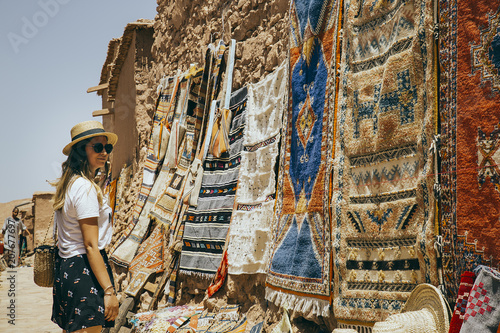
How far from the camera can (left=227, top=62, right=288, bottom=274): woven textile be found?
13.6 feet

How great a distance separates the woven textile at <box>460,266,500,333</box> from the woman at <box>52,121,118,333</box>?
1.74m

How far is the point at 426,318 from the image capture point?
7.47 ft

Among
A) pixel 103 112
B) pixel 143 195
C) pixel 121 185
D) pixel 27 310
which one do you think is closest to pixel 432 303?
pixel 143 195

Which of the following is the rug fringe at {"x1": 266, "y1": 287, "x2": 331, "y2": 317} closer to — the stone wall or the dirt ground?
the stone wall

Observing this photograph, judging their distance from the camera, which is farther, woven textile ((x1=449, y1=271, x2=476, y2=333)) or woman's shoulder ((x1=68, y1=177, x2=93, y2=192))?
woman's shoulder ((x1=68, y1=177, x2=93, y2=192))

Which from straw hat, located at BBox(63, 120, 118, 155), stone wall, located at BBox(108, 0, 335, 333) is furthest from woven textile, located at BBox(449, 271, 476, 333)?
straw hat, located at BBox(63, 120, 118, 155)

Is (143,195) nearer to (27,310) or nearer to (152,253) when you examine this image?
(152,253)

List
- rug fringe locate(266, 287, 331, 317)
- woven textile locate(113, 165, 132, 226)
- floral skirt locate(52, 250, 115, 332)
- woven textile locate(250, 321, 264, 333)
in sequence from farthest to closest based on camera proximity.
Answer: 1. woven textile locate(113, 165, 132, 226)
2. woven textile locate(250, 321, 264, 333)
3. rug fringe locate(266, 287, 331, 317)
4. floral skirt locate(52, 250, 115, 332)

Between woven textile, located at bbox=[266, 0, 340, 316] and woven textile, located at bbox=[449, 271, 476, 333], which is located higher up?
woven textile, located at bbox=[266, 0, 340, 316]

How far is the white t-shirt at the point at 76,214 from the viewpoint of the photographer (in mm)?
2604

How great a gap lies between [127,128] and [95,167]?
703cm

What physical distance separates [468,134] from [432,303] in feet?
2.65

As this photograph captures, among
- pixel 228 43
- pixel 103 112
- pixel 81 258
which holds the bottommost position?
pixel 81 258

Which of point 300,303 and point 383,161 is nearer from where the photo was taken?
point 383,161
